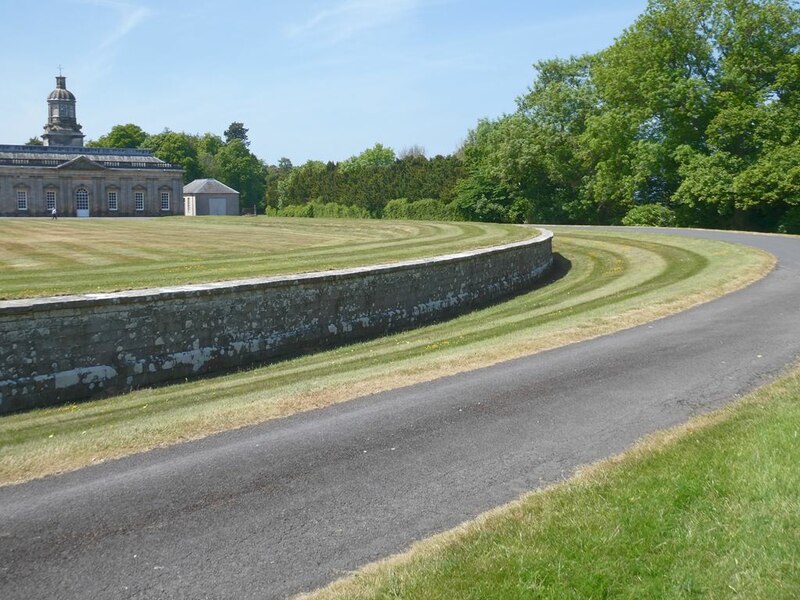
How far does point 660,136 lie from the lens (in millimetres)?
45812

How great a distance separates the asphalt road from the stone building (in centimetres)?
7969

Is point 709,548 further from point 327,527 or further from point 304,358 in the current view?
point 304,358

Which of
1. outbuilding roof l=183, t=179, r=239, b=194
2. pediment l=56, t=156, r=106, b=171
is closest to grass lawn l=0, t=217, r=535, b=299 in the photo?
pediment l=56, t=156, r=106, b=171

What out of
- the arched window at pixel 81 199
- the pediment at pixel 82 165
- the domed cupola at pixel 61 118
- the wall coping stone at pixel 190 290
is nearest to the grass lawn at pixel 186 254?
the wall coping stone at pixel 190 290

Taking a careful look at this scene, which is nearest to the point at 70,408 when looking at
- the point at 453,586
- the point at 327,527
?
the point at 327,527

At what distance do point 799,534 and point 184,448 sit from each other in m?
5.96

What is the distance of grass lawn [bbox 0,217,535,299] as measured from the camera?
17531mm

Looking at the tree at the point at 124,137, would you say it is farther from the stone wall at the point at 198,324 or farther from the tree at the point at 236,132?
the stone wall at the point at 198,324

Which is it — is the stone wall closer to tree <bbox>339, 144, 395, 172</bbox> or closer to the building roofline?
the building roofline

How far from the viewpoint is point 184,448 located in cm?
810

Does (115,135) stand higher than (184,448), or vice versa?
(115,135)

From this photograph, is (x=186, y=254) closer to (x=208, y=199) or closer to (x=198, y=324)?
(x=198, y=324)

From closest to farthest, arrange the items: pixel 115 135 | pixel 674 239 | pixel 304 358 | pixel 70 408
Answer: pixel 70 408 < pixel 304 358 < pixel 674 239 < pixel 115 135

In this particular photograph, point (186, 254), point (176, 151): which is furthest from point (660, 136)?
point (176, 151)
